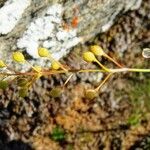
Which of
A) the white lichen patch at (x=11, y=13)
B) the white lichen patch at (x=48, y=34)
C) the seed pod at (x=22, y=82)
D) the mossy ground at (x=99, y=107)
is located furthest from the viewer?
the mossy ground at (x=99, y=107)

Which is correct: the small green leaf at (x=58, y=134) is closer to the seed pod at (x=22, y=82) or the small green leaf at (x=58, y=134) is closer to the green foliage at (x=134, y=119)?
the green foliage at (x=134, y=119)

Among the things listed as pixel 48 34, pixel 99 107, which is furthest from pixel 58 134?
pixel 48 34

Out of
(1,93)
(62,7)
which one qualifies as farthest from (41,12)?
(1,93)

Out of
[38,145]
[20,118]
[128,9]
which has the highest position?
[128,9]

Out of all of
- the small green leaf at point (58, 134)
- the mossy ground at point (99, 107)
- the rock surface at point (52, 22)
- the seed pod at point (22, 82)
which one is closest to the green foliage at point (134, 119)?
the mossy ground at point (99, 107)

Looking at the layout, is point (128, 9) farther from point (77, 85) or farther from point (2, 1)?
point (2, 1)

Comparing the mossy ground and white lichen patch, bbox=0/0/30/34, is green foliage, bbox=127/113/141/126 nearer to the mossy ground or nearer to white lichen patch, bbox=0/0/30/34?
the mossy ground

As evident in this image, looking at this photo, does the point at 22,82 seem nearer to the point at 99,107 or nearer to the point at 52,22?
the point at 52,22
